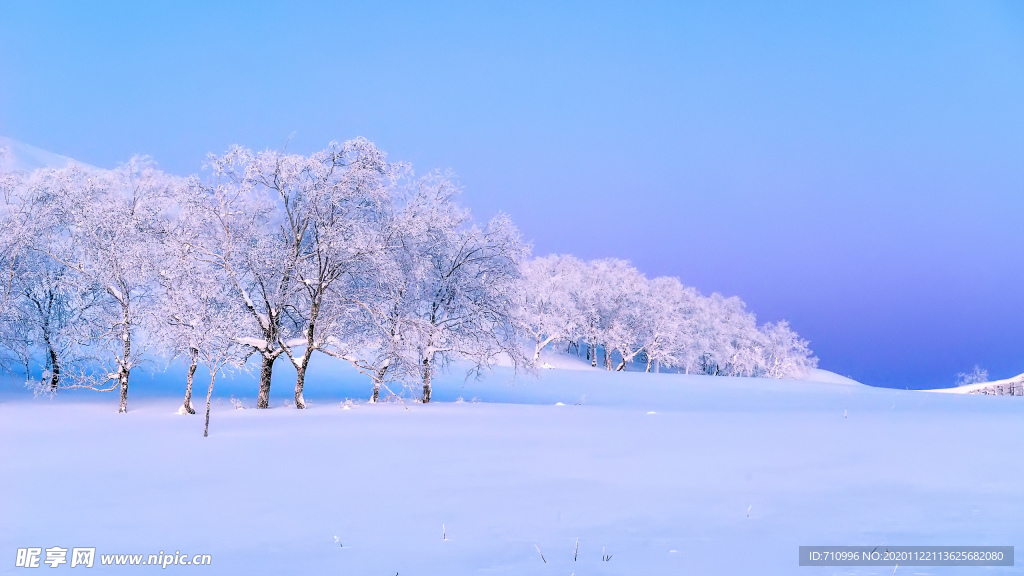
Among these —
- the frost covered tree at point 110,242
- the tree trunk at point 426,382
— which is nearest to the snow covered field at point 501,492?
the frost covered tree at point 110,242

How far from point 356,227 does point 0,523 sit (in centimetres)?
1426

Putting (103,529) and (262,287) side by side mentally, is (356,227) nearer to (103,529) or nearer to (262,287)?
(262,287)

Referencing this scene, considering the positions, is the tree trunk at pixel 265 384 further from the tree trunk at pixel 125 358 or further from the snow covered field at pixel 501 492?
the snow covered field at pixel 501 492

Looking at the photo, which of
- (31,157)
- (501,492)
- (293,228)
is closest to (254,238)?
(293,228)

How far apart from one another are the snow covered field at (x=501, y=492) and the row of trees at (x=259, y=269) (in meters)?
3.87

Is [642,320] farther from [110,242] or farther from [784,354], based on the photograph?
[110,242]

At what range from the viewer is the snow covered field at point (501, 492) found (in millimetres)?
6605

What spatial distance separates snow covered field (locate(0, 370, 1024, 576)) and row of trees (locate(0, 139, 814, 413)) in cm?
387

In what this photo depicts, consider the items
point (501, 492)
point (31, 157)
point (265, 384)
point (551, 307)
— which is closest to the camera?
point (501, 492)

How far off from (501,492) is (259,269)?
14619mm

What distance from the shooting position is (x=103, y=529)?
7449 millimetres

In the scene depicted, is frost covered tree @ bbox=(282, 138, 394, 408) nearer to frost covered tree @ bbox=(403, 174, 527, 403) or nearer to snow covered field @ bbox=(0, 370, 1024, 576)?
frost covered tree @ bbox=(403, 174, 527, 403)

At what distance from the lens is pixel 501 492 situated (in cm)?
927

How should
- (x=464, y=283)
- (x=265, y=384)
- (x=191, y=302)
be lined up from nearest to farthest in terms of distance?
(x=191, y=302) → (x=265, y=384) → (x=464, y=283)
